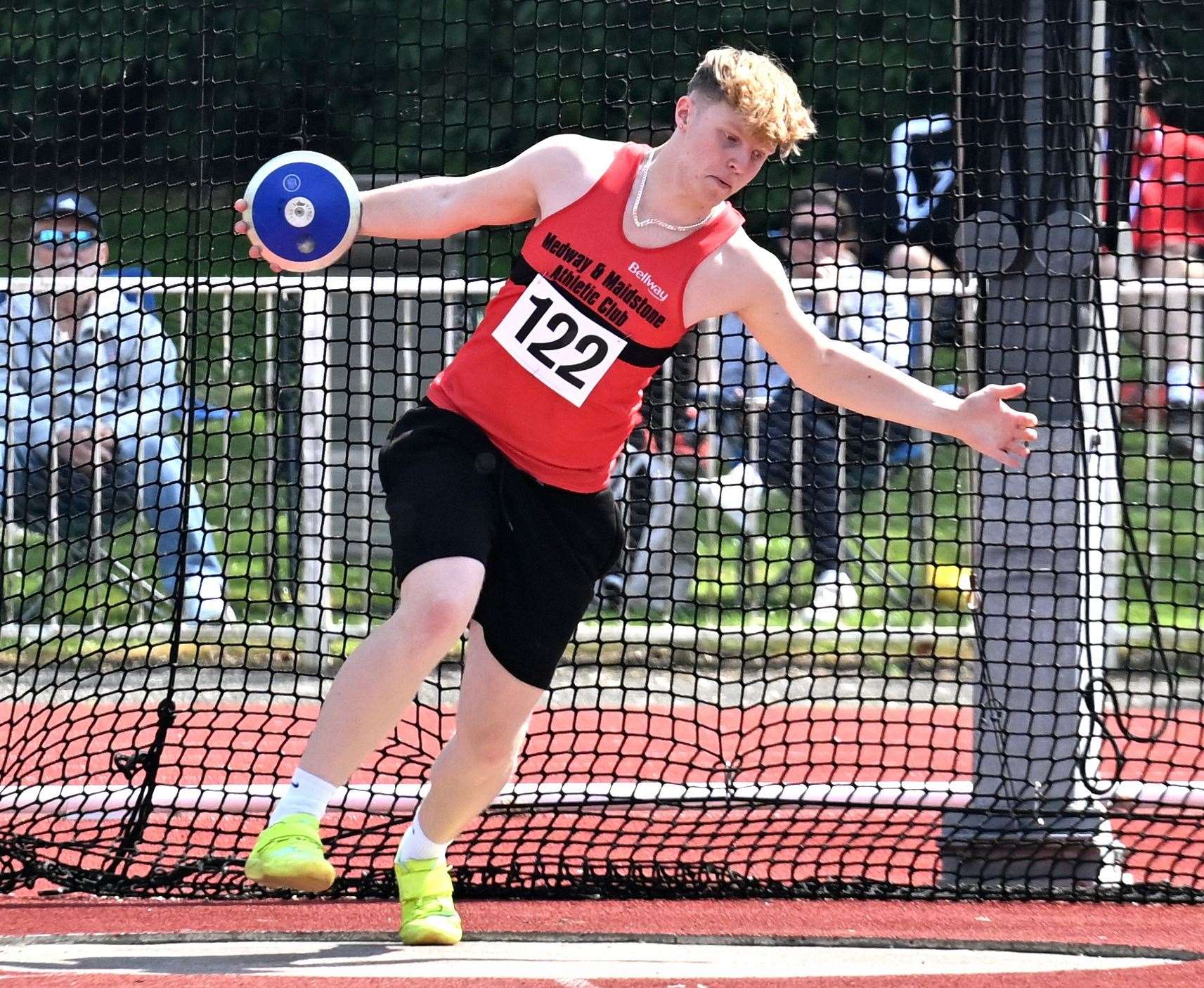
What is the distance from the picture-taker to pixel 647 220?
330 cm

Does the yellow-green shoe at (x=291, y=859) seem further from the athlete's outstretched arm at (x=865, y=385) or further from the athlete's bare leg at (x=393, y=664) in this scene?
the athlete's outstretched arm at (x=865, y=385)

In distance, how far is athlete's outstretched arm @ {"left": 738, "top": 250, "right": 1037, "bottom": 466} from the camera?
3.25 metres

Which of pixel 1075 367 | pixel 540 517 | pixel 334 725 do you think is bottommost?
pixel 334 725

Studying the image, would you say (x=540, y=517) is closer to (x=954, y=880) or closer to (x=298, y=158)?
(x=298, y=158)

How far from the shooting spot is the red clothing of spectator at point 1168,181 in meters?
5.52

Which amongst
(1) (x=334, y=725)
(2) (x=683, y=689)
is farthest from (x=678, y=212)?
(2) (x=683, y=689)

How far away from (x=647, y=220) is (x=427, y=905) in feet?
5.20

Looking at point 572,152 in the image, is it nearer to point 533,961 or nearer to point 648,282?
point 648,282

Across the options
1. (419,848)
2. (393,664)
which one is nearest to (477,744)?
(419,848)

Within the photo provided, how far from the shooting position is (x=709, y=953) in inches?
138

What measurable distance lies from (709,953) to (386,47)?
797cm

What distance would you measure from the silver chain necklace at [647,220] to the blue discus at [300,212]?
0.59 meters

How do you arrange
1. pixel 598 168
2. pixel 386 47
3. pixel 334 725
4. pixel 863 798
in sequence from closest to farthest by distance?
pixel 334 725 < pixel 598 168 < pixel 863 798 < pixel 386 47

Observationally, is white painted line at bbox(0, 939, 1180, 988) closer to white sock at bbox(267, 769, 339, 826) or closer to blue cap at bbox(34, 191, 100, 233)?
white sock at bbox(267, 769, 339, 826)
